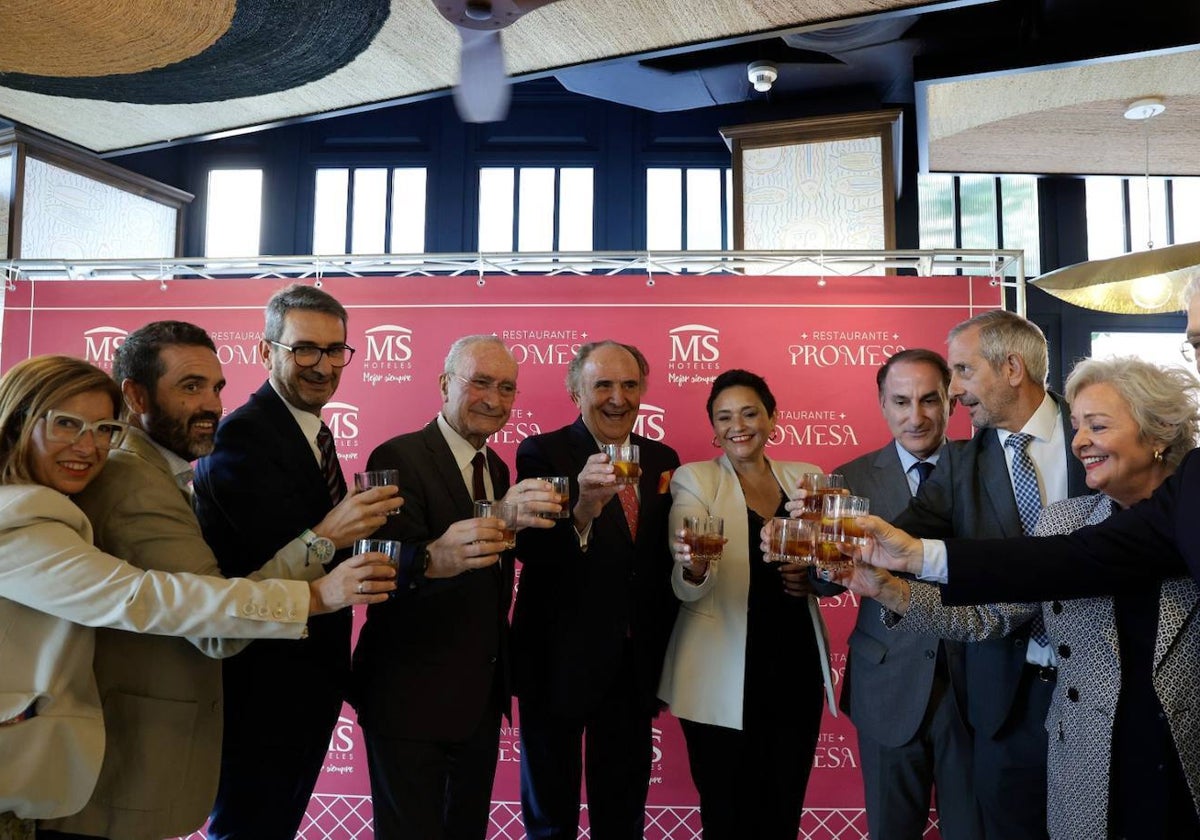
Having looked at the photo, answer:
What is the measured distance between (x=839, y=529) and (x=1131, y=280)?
337 cm

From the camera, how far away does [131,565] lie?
1.92m

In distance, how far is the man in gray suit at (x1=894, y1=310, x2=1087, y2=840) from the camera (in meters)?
2.36

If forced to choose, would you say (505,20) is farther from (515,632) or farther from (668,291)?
(515,632)

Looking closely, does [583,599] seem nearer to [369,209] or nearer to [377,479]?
[377,479]

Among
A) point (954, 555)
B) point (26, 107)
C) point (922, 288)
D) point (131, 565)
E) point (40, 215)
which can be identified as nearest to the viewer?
point (131, 565)

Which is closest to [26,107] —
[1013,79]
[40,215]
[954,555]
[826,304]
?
[40,215]

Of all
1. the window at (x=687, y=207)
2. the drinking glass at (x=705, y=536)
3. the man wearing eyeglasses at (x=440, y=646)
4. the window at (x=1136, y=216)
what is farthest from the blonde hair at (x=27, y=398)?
the window at (x=1136, y=216)

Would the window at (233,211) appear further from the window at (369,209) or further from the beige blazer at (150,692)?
the beige blazer at (150,692)

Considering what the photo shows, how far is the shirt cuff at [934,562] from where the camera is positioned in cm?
213

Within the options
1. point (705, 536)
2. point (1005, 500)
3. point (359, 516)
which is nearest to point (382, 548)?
point (359, 516)

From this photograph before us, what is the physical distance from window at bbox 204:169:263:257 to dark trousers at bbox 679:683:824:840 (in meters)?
7.18

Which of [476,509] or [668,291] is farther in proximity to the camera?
[668,291]

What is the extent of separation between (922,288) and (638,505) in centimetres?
197

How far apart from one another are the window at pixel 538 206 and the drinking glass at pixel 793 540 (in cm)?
640
